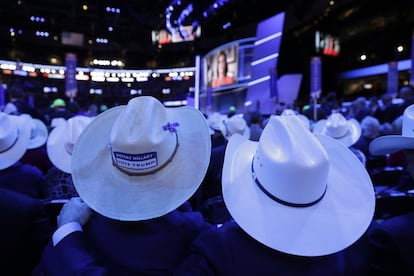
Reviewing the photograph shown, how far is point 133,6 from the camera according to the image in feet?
56.2

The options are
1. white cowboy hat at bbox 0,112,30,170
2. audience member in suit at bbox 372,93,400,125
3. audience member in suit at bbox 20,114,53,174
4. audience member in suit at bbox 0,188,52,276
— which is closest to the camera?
audience member in suit at bbox 0,188,52,276

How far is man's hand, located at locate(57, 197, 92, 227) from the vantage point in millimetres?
1153

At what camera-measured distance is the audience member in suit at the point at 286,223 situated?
94 cm

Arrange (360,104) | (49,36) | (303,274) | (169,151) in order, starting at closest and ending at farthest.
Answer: (303,274) → (169,151) → (360,104) → (49,36)

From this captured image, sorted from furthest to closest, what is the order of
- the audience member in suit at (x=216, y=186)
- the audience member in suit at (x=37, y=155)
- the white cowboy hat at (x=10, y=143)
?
the audience member in suit at (x=37, y=155) → the audience member in suit at (x=216, y=186) → the white cowboy hat at (x=10, y=143)

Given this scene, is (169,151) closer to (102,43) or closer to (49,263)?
(49,263)

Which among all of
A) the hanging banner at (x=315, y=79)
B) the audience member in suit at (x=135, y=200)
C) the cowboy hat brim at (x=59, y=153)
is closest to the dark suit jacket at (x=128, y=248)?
the audience member in suit at (x=135, y=200)

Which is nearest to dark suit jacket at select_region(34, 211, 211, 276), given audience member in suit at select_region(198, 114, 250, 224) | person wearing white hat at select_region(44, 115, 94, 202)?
audience member in suit at select_region(198, 114, 250, 224)

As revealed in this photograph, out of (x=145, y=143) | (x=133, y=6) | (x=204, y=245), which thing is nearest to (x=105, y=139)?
(x=145, y=143)

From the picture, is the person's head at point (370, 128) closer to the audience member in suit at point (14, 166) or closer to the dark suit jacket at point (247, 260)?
the dark suit jacket at point (247, 260)

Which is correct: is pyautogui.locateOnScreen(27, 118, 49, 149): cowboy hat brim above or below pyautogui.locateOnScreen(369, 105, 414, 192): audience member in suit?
below

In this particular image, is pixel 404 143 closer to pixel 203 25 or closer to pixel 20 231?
pixel 20 231

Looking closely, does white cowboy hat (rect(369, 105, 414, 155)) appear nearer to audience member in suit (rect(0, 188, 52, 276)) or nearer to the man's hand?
the man's hand

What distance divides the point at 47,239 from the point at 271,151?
1038mm
